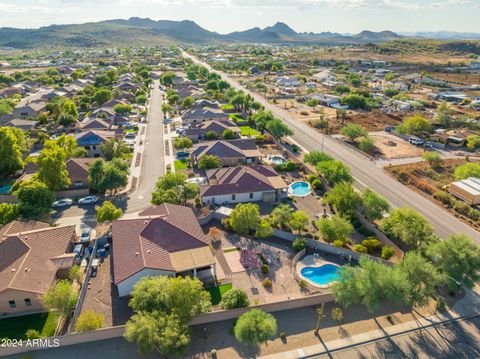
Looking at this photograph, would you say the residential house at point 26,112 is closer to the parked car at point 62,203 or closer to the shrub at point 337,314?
the parked car at point 62,203

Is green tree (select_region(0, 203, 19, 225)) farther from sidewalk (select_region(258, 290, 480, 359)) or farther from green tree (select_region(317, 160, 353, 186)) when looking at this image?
green tree (select_region(317, 160, 353, 186))

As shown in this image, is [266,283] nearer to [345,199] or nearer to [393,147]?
[345,199]

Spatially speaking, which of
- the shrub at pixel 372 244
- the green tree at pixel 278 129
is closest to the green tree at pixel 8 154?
the green tree at pixel 278 129

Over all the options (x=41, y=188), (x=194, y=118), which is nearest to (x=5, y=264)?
(x=41, y=188)

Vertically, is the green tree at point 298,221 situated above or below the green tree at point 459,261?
below

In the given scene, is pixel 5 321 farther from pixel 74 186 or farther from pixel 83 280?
pixel 74 186

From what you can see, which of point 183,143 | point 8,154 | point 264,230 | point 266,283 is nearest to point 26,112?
point 8,154
